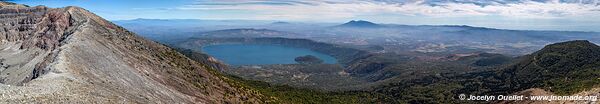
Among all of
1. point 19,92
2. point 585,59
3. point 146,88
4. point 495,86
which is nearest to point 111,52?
point 146,88

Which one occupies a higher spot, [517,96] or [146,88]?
[146,88]

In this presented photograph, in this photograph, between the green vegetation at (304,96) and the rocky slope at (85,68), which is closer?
the rocky slope at (85,68)

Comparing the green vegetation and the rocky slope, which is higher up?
the rocky slope

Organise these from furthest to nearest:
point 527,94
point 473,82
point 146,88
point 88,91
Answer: point 473,82 → point 527,94 → point 146,88 → point 88,91

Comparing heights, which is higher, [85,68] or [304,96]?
[85,68]

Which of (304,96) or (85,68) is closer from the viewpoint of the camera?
(85,68)

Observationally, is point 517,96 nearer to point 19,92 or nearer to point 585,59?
point 585,59

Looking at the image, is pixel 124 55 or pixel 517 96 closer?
pixel 124 55

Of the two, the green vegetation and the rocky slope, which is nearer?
the rocky slope
